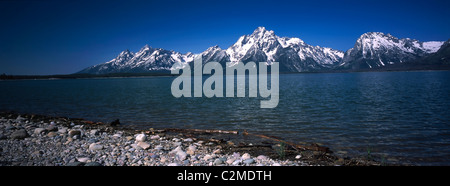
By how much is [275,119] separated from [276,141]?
806 cm

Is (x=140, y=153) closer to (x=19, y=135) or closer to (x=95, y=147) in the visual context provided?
(x=95, y=147)

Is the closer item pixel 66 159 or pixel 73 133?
pixel 66 159

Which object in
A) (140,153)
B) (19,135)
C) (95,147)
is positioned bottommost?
(140,153)

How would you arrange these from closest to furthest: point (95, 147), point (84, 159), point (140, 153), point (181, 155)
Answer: point (84, 159), point (181, 155), point (140, 153), point (95, 147)

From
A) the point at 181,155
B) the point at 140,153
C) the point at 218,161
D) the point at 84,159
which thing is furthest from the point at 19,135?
the point at 218,161

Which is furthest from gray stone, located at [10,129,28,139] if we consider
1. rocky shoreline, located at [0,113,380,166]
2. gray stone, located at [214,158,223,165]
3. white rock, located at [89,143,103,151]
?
gray stone, located at [214,158,223,165]

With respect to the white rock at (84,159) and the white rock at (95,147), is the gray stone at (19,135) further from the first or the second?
the white rock at (84,159)

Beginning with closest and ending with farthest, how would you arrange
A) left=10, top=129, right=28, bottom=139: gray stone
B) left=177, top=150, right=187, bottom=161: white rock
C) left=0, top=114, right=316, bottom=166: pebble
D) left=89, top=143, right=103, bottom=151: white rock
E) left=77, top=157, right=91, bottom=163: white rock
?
left=0, top=114, right=316, bottom=166: pebble
left=77, top=157, right=91, bottom=163: white rock
left=177, top=150, right=187, bottom=161: white rock
left=89, top=143, right=103, bottom=151: white rock
left=10, top=129, right=28, bottom=139: gray stone

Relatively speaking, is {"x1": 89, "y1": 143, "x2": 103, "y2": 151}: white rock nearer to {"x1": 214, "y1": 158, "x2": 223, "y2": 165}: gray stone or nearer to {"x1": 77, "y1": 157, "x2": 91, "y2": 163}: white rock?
{"x1": 77, "y1": 157, "x2": 91, "y2": 163}: white rock

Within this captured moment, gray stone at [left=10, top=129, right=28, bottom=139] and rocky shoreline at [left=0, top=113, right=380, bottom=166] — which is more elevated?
gray stone at [left=10, top=129, right=28, bottom=139]
